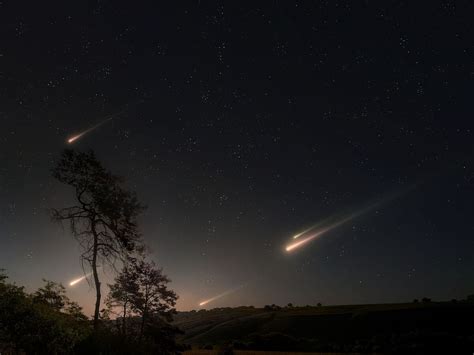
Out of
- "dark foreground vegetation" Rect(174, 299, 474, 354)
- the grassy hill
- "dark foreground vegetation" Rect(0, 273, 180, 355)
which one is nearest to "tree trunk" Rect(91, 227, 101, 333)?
"dark foreground vegetation" Rect(0, 273, 180, 355)

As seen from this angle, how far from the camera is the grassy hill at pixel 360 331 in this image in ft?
181

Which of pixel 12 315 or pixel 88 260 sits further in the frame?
pixel 88 260

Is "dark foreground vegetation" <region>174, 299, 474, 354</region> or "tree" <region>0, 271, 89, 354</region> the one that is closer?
"tree" <region>0, 271, 89, 354</region>

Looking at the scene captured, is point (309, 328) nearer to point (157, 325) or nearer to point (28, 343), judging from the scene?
point (157, 325)

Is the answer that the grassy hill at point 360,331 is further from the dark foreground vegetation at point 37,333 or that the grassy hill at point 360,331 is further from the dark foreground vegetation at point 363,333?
the dark foreground vegetation at point 37,333

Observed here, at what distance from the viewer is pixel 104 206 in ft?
70.1

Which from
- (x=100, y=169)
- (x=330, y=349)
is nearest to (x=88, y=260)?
(x=100, y=169)

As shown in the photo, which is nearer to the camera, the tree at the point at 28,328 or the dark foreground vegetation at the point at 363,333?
the tree at the point at 28,328

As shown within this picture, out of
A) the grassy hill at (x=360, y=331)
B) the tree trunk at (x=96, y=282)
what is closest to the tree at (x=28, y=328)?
the tree trunk at (x=96, y=282)

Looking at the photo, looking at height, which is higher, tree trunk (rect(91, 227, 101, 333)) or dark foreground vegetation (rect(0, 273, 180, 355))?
tree trunk (rect(91, 227, 101, 333))

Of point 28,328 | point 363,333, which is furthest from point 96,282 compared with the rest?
point 363,333

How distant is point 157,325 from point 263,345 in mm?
45285

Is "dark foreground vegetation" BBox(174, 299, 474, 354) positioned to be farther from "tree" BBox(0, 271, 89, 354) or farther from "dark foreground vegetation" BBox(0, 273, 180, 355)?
"tree" BBox(0, 271, 89, 354)

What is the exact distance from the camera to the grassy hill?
5511 cm
